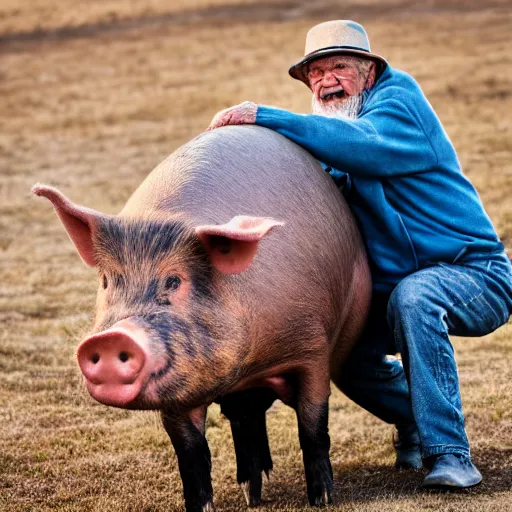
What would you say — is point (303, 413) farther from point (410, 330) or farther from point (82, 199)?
point (82, 199)

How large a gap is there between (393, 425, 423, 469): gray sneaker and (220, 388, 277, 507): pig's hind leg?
0.75 metres

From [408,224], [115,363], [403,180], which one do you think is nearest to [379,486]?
[408,224]

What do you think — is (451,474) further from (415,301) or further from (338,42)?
(338,42)

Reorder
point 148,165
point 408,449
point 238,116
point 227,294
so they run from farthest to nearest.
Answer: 1. point 148,165
2. point 408,449
3. point 238,116
4. point 227,294

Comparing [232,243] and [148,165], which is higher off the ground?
[148,165]

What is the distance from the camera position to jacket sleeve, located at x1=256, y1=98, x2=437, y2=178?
168 inches

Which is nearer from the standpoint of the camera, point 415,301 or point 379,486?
point 415,301

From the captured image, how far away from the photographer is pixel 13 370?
23.3ft

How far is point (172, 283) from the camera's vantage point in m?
3.61

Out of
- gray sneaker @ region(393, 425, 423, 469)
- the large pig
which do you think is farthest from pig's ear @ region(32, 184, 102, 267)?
gray sneaker @ region(393, 425, 423, 469)

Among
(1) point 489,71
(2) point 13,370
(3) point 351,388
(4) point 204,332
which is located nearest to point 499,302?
(3) point 351,388

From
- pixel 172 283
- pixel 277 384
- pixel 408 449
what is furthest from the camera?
pixel 408 449

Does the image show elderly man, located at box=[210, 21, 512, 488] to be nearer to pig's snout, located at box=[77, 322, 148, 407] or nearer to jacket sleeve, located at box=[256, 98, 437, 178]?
jacket sleeve, located at box=[256, 98, 437, 178]

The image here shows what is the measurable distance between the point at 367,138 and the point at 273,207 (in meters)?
0.52
